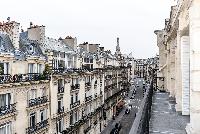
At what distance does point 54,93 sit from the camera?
37.6 meters

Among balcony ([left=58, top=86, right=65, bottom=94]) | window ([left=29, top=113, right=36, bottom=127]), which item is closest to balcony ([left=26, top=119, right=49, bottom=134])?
window ([left=29, top=113, right=36, bottom=127])

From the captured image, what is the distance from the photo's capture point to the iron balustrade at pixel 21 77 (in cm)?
2741

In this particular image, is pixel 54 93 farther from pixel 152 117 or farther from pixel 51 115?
pixel 152 117

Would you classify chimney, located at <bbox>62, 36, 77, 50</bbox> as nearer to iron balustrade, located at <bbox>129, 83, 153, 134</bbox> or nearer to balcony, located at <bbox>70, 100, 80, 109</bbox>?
balcony, located at <bbox>70, 100, 80, 109</bbox>

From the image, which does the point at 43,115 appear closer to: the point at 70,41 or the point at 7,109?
the point at 7,109

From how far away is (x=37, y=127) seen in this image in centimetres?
3294

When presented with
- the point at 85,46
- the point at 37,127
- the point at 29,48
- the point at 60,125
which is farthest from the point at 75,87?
the point at 85,46

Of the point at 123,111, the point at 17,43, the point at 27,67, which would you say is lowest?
the point at 123,111

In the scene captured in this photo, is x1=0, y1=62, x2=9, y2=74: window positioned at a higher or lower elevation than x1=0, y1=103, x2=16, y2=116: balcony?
higher

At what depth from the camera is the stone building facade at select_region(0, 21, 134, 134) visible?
28.9 metres

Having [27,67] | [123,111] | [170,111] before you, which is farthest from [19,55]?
[123,111]

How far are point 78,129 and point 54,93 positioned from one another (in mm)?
11286

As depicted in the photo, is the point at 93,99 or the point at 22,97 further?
the point at 93,99

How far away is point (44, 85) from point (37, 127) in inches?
180
